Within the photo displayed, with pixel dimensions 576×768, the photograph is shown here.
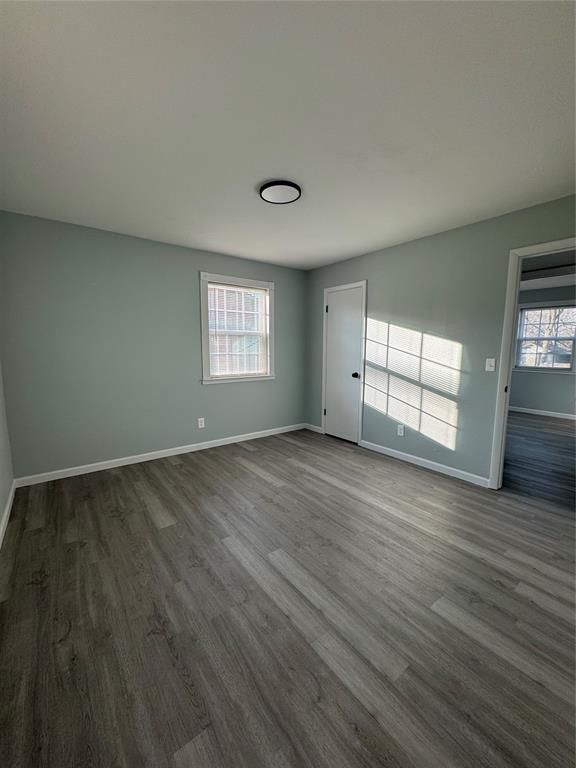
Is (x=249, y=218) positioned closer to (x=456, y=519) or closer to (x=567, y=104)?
(x=567, y=104)

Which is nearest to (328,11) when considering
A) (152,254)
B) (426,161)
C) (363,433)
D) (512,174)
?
(426,161)

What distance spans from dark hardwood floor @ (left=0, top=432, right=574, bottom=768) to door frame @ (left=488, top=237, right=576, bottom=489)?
0.42 metres

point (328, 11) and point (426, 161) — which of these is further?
point (426, 161)

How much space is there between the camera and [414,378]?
3.48m

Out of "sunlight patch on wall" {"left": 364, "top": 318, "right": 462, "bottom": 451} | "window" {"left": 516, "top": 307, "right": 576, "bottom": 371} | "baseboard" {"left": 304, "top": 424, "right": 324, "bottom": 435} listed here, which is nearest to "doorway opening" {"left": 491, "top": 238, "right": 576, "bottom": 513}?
"window" {"left": 516, "top": 307, "right": 576, "bottom": 371}

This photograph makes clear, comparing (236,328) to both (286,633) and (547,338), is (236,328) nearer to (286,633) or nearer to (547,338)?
(286,633)

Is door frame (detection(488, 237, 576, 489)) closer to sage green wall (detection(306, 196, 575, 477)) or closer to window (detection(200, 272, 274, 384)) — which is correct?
sage green wall (detection(306, 196, 575, 477))

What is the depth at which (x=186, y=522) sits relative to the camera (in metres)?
2.36

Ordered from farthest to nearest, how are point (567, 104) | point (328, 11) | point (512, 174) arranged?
point (512, 174), point (567, 104), point (328, 11)

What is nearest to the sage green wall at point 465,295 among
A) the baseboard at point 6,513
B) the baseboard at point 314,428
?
the baseboard at point 314,428

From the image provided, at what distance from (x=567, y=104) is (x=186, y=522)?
3.44 meters

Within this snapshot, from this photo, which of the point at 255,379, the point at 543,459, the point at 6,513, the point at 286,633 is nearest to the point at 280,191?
the point at 255,379

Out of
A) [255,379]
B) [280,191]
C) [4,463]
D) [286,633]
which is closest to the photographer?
[286,633]

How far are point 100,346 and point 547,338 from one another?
783 centimetres
